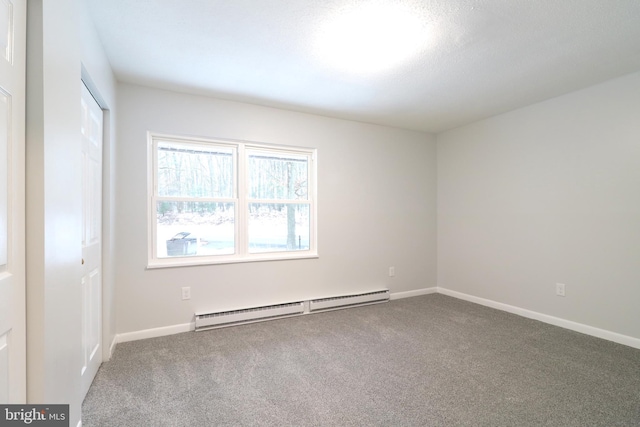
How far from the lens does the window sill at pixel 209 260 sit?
9.99ft

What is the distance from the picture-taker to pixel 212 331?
122 inches

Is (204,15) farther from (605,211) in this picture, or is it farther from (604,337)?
(604,337)

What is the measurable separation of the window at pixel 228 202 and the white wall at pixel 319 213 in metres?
0.12

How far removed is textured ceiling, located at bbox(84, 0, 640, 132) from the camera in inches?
73.6

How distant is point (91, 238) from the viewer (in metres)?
2.15

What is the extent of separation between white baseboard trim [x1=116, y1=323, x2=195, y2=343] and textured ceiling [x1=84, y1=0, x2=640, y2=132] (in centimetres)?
243

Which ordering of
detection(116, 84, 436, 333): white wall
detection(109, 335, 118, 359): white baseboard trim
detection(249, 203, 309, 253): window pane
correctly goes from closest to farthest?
detection(109, 335, 118, 359): white baseboard trim
detection(116, 84, 436, 333): white wall
detection(249, 203, 309, 253): window pane

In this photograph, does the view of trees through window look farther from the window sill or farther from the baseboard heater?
the baseboard heater

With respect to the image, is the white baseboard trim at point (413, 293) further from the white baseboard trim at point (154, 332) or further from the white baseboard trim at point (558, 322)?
the white baseboard trim at point (154, 332)

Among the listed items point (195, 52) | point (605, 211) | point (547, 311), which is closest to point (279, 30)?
point (195, 52)

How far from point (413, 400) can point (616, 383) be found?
152 centimetres

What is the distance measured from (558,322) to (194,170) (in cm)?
432
